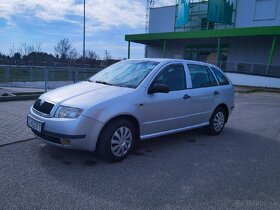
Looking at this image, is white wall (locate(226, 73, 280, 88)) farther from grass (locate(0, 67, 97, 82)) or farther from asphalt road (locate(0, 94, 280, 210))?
asphalt road (locate(0, 94, 280, 210))

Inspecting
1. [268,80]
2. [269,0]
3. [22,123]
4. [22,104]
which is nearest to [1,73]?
[22,104]

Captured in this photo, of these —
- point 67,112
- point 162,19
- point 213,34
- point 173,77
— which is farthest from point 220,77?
point 162,19

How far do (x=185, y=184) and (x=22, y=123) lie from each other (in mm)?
4372

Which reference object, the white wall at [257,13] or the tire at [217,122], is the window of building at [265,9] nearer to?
the white wall at [257,13]

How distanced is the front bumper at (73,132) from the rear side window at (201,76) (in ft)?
8.43

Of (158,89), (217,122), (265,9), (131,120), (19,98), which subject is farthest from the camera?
(265,9)

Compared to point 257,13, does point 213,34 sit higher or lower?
lower

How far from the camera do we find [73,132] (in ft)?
14.0

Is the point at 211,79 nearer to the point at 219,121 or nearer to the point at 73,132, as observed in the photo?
the point at 219,121

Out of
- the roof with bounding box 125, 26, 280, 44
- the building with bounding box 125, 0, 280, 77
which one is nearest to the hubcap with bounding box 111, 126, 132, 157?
the building with bounding box 125, 0, 280, 77

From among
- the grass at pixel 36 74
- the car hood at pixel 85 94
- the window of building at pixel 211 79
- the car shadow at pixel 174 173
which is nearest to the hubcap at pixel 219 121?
the window of building at pixel 211 79

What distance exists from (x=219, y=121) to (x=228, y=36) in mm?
21430

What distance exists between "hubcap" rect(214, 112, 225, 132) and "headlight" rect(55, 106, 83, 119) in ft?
12.0

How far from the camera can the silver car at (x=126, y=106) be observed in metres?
4.35
